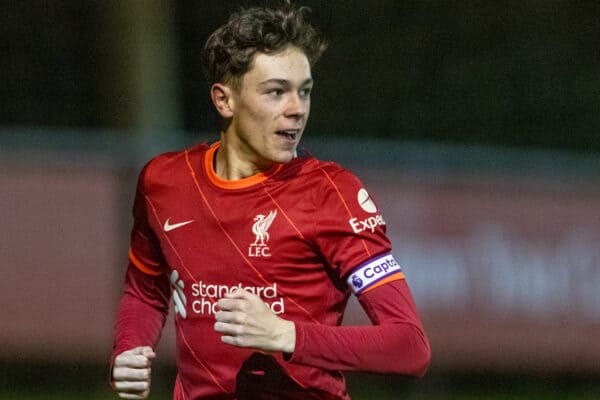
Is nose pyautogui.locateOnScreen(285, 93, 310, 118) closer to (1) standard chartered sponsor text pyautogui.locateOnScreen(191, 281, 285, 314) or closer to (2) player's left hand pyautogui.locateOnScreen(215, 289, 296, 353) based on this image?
(1) standard chartered sponsor text pyautogui.locateOnScreen(191, 281, 285, 314)

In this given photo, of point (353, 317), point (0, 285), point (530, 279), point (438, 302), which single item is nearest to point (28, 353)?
point (0, 285)

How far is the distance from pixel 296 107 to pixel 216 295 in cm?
59

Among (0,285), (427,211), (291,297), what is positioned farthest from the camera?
(427,211)

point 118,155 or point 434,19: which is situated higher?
point 434,19

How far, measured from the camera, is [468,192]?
25.8 feet

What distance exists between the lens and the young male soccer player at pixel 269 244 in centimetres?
357

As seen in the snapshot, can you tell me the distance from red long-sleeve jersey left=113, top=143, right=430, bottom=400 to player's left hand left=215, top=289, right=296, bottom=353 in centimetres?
9

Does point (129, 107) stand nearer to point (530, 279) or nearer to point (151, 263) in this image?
point (530, 279)

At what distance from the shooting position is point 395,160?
786 cm

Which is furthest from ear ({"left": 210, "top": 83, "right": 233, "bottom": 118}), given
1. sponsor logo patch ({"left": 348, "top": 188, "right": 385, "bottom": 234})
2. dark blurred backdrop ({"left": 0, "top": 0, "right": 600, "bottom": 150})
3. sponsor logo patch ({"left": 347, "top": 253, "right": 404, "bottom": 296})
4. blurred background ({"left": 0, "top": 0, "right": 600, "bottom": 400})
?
dark blurred backdrop ({"left": 0, "top": 0, "right": 600, "bottom": 150})

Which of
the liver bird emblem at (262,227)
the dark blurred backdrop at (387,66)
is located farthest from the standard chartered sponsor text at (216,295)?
the dark blurred backdrop at (387,66)

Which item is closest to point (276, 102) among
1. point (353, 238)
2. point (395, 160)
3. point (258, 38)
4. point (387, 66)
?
point (258, 38)

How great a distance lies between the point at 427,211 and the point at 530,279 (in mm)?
766

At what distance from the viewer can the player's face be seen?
3.76 metres
